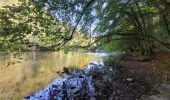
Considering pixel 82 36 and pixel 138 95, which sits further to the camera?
pixel 82 36

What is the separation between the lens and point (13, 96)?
1538cm

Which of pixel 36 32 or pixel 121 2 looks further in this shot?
pixel 121 2

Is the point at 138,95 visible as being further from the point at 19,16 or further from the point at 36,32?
the point at 19,16

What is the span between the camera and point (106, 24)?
2039cm

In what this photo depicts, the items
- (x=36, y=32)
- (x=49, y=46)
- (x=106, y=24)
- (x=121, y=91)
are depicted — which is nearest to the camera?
(x=36, y=32)

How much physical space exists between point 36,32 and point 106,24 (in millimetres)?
11961

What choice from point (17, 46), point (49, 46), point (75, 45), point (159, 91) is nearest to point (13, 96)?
point (75, 45)

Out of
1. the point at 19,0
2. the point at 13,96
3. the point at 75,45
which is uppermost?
the point at 19,0

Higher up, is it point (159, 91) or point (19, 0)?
point (19, 0)

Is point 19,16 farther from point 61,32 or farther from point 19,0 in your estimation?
point 61,32

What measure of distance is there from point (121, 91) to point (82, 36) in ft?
18.2

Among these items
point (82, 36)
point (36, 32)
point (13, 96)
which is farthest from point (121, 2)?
point (13, 96)

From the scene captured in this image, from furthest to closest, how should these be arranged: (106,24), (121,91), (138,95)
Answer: (106,24), (121,91), (138,95)

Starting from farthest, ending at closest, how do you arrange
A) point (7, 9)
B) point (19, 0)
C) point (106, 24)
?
point (106, 24) → point (19, 0) → point (7, 9)
